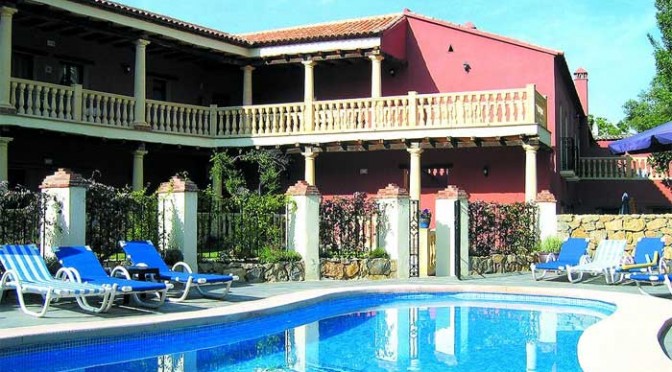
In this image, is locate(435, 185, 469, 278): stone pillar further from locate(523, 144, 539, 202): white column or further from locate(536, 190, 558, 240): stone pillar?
locate(523, 144, 539, 202): white column

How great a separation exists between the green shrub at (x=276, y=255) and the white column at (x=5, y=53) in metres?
7.40

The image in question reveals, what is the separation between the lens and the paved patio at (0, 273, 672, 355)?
9.59m

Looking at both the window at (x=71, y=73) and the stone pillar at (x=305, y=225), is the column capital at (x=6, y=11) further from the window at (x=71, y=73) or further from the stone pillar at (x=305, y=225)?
the stone pillar at (x=305, y=225)

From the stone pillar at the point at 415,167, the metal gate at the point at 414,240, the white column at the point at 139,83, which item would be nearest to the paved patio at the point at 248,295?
the metal gate at the point at 414,240

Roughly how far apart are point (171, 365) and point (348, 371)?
199cm

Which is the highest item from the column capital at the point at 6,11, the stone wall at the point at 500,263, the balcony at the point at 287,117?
the column capital at the point at 6,11

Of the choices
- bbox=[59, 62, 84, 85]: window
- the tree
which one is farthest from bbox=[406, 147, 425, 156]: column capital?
the tree

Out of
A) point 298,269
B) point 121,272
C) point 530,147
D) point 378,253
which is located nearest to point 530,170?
point 530,147

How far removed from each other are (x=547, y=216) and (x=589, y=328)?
9.61 meters

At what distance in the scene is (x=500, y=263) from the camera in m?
18.2

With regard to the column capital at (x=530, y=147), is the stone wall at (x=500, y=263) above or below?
below

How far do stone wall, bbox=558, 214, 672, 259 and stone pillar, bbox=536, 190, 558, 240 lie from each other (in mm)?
282

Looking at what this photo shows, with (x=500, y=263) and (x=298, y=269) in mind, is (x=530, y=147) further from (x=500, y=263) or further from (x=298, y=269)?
(x=298, y=269)

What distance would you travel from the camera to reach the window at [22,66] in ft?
68.3
